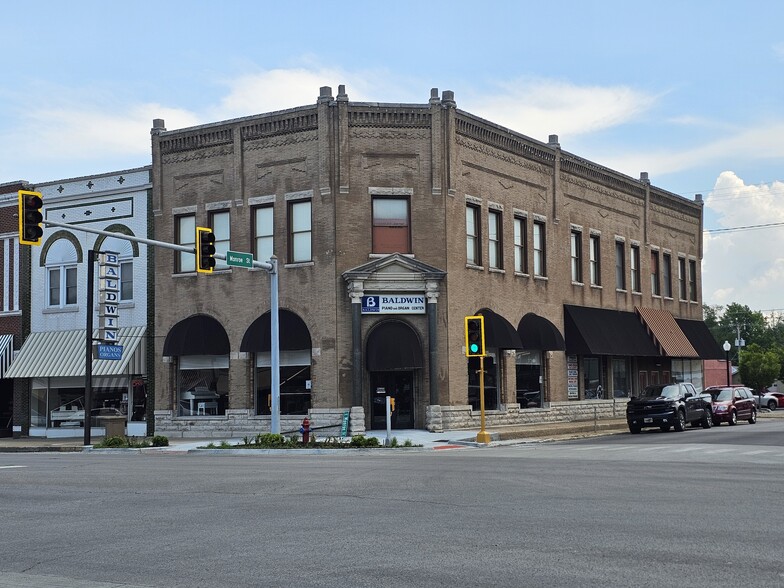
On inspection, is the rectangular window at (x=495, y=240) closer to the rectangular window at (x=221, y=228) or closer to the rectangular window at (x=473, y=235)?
the rectangular window at (x=473, y=235)

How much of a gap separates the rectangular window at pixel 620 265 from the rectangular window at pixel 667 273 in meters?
4.72

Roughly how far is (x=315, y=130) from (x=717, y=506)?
2454 centimetres

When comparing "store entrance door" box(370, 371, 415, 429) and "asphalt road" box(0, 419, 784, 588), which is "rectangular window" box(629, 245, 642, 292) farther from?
"asphalt road" box(0, 419, 784, 588)

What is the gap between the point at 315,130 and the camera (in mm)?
34531

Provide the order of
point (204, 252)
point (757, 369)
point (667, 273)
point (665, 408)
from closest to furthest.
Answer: point (204, 252) → point (665, 408) → point (667, 273) → point (757, 369)

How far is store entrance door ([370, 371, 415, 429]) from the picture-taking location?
3403 cm

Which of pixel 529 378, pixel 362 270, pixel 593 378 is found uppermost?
A: pixel 362 270

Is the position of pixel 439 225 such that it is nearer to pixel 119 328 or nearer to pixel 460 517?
pixel 119 328

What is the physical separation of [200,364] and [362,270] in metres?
7.90

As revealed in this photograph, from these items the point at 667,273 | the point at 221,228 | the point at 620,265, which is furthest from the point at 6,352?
the point at 667,273

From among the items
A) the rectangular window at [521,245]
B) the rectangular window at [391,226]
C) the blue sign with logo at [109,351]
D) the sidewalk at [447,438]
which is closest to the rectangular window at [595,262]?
the rectangular window at [521,245]

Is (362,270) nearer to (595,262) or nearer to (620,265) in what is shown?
(595,262)

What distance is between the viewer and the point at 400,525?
1146 cm

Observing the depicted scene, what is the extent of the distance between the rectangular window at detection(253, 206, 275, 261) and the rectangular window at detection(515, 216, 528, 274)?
10.2 m
